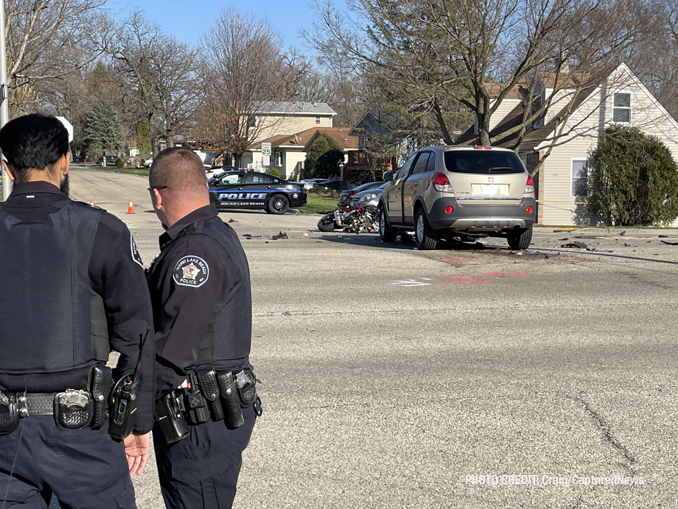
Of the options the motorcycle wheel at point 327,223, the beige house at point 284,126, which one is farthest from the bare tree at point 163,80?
the motorcycle wheel at point 327,223

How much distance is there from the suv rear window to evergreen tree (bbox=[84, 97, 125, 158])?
89631 mm

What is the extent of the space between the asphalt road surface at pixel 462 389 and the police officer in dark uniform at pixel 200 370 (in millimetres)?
1246

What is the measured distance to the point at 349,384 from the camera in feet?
19.7

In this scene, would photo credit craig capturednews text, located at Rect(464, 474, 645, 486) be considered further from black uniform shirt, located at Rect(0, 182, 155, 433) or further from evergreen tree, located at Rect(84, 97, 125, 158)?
evergreen tree, located at Rect(84, 97, 125, 158)

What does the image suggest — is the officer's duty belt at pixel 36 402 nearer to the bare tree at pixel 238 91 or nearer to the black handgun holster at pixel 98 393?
the black handgun holster at pixel 98 393

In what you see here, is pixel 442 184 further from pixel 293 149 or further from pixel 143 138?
pixel 143 138

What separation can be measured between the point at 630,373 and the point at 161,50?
6938cm

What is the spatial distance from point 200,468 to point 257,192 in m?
27.4

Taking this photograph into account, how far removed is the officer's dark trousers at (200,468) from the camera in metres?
2.77

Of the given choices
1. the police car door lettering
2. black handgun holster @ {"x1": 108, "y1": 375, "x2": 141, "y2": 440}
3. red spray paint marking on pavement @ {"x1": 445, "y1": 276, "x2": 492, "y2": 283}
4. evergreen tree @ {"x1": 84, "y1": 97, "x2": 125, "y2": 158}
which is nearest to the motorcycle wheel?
red spray paint marking on pavement @ {"x1": 445, "y1": 276, "x2": 492, "y2": 283}

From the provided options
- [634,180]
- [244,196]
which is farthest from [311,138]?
[634,180]

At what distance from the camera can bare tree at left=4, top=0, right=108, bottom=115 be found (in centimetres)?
2329

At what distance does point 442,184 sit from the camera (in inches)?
531

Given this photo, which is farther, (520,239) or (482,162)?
(520,239)
